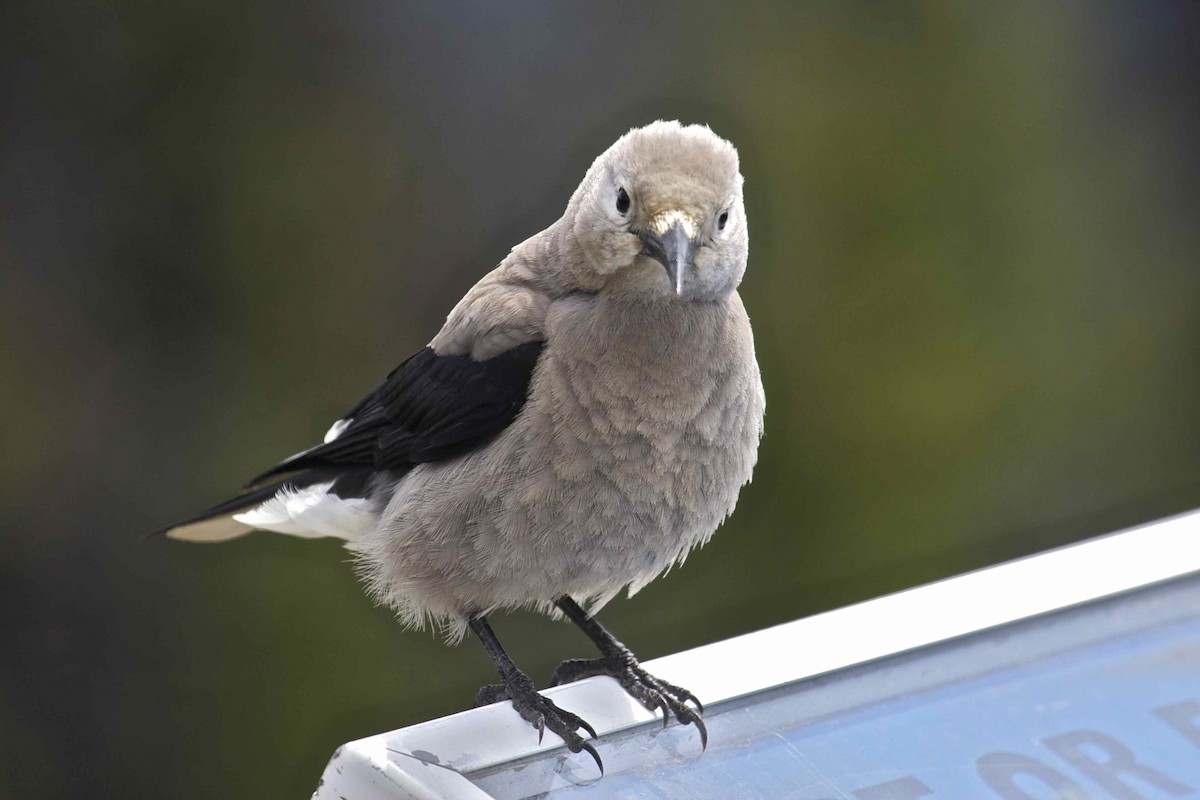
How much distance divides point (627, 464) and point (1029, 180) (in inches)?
87.4

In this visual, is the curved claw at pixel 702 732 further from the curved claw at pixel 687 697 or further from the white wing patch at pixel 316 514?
the white wing patch at pixel 316 514

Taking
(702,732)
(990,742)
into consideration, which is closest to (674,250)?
(702,732)

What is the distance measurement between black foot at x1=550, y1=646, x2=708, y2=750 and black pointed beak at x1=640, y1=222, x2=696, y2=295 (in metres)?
0.53

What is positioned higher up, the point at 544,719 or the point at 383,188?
the point at 383,188

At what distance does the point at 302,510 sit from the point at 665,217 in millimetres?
807

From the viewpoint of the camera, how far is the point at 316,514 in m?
1.99

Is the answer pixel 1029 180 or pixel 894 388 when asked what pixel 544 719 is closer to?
pixel 894 388

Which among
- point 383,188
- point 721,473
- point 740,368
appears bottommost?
point 721,473

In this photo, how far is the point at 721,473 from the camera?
1.73 metres

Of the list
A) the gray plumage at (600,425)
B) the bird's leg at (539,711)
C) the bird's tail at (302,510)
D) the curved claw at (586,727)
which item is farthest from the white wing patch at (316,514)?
the curved claw at (586,727)

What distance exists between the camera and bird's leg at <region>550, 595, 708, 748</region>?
1671 millimetres

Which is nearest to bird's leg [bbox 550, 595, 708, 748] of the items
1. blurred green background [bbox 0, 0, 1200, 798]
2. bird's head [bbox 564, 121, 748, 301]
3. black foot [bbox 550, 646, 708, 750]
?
black foot [bbox 550, 646, 708, 750]

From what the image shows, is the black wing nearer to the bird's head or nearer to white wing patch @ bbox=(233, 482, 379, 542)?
white wing patch @ bbox=(233, 482, 379, 542)

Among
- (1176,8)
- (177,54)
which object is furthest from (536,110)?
(1176,8)
